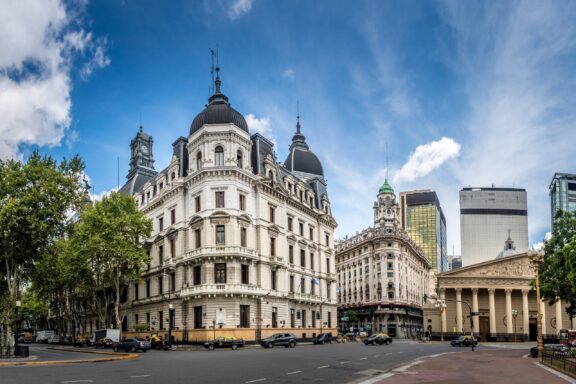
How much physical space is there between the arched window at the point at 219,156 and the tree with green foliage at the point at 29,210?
17411 mm

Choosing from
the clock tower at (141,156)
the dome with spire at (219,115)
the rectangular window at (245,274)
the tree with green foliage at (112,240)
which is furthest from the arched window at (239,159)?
the clock tower at (141,156)

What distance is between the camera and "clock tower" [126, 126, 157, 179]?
284 feet

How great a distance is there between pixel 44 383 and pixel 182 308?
40614 mm

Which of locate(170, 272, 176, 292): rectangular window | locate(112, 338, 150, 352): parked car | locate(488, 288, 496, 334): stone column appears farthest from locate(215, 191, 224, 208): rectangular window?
locate(488, 288, 496, 334): stone column

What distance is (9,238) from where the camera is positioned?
4303cm

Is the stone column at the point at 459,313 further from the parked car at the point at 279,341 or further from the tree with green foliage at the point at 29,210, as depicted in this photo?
the tree with green foliage at the point at 29,210

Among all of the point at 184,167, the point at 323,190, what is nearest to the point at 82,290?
the point at 184,167

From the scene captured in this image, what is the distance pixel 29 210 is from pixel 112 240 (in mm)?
18711

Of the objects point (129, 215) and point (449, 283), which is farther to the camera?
point (449, 283)

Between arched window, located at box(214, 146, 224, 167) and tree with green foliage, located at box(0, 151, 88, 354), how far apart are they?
17.4 metres

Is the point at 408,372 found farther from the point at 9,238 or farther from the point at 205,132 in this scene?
the point at 205,132

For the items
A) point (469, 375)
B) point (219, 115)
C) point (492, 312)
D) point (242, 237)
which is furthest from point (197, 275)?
point (492, 312)

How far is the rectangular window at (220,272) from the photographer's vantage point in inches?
2301

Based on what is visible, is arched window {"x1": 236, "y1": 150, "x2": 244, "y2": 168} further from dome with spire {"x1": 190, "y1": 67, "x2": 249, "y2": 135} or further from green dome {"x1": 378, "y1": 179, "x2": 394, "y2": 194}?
green dome {"x1": 378, "y1": 179, "x2": 394, "y2": 194}
